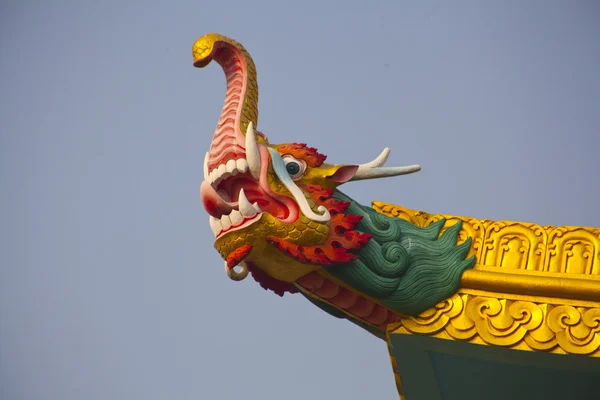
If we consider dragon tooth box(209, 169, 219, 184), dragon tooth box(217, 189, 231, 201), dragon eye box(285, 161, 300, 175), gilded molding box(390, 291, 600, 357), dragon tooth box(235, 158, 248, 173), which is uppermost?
dragon eye box(285, 161, 300, 175)

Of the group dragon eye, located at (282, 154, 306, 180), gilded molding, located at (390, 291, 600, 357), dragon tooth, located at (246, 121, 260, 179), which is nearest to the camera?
gilded molding, located at (390, 291, 600, 357)

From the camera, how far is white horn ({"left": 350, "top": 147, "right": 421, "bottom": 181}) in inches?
316

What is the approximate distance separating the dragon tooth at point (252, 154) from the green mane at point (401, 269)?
435 mm

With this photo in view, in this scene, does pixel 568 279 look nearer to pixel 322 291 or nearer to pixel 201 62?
pixel 322 291

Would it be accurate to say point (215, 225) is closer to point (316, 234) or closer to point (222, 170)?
point (222, 170)

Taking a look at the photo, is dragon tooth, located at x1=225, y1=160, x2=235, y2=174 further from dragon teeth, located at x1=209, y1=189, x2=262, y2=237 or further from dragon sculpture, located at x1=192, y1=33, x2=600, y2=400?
dragon teeth, located at x1=209, y1=189, x2=262, y2=237

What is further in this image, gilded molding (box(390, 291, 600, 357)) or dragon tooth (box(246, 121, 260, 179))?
dragon tooth (box(246, 121, 260, 179))

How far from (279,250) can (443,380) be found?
1158 mm

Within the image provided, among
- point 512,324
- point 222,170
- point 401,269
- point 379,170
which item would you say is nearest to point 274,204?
point 222,170

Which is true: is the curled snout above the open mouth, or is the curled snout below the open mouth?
below

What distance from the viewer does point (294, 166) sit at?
26.2 ft

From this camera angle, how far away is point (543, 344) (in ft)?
25.3

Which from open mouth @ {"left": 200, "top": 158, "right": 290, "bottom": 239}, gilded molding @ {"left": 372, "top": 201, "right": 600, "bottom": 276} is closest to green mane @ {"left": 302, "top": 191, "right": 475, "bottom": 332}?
gilded molding @ {"left": 372, "top": 201, "right": 600, "bottom": 276}

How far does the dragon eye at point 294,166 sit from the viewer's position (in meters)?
7.96
